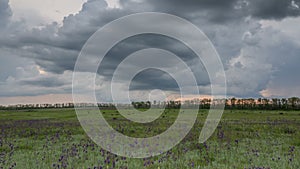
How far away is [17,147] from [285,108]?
11146 centimetres

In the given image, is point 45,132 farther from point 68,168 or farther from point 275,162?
point 275,162

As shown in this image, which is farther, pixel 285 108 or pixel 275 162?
pixel 285 108

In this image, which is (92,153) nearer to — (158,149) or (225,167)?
(158,149)

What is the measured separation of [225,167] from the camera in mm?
9281

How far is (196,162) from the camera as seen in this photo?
10.2 m

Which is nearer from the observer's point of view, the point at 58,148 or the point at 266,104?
the point at 58,148

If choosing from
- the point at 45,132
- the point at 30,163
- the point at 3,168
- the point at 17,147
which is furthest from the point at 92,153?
the point at 45,132

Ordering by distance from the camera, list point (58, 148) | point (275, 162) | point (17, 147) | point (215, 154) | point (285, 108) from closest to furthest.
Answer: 1. point (275, 162)
2. point (215, 154)
3. point (58, 148)
4. point (17, 147)
5. point (285, 108)

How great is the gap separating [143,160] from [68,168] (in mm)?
2885

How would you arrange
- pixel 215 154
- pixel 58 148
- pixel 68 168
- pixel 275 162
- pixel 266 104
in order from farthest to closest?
1. pixel 266 104
2. pixel 58 148
3. pixel 215 154
4. pixel 275 162
5. pixel 68 168

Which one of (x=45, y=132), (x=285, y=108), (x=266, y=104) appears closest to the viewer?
(x=45, y=132)

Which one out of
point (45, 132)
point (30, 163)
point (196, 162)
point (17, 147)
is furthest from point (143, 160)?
point (45, 132)

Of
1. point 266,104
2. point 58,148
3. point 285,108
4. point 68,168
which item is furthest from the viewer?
point 266,104

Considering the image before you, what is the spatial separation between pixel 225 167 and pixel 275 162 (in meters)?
2.33
